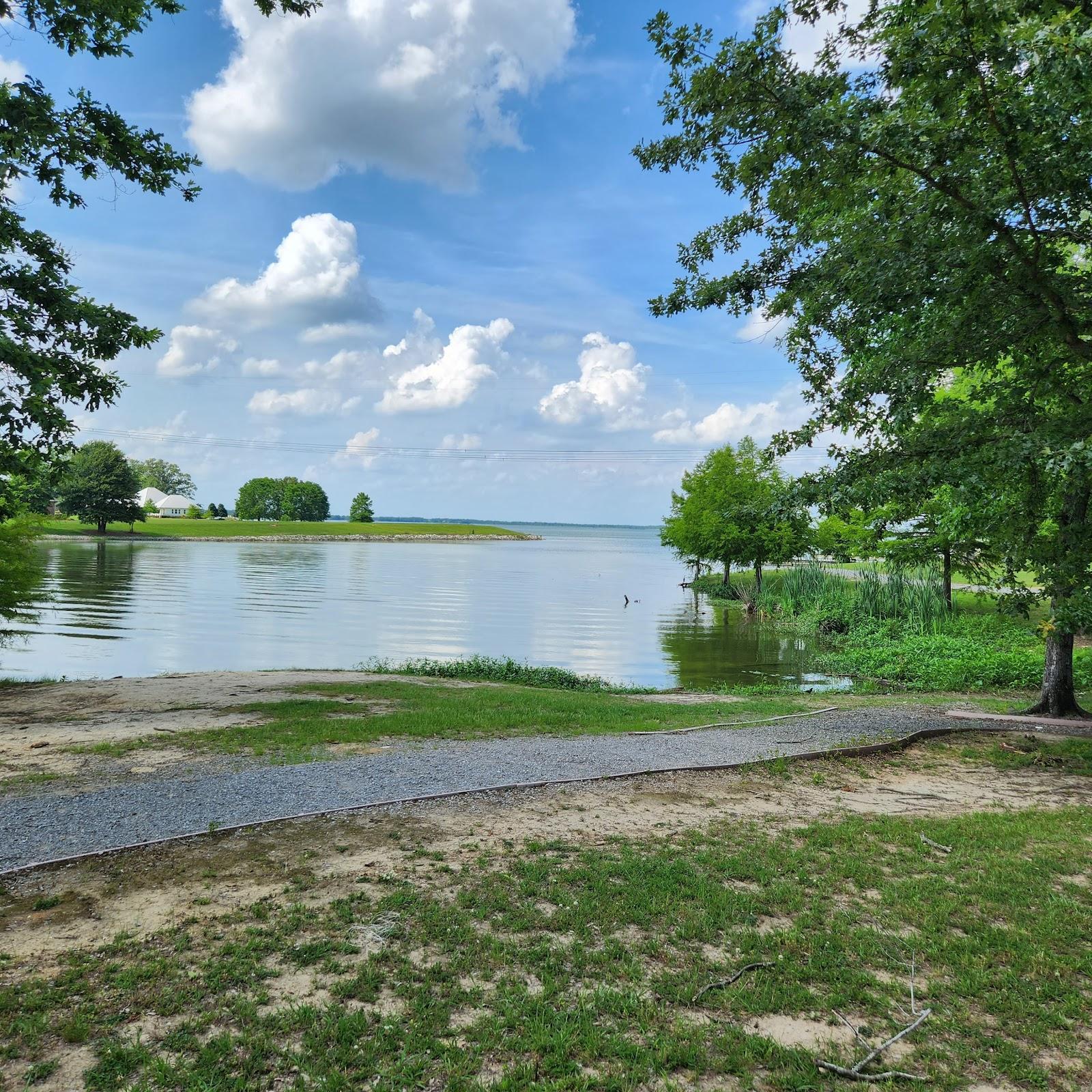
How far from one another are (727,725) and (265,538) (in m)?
111

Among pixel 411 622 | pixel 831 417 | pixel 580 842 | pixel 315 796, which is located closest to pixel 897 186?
pixel 831 417

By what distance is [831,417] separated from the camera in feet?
31.6

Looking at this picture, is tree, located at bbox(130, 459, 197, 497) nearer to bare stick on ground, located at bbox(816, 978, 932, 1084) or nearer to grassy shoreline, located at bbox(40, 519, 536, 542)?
grassy shoreline, located at bbox(40, 519, 536, 542)

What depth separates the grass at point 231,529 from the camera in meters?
98.8

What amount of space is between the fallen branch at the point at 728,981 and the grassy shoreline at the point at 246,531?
278 ft

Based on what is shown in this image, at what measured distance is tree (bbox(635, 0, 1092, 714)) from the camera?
6.10 metres

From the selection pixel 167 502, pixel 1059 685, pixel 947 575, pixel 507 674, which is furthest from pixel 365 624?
pixel 167 502

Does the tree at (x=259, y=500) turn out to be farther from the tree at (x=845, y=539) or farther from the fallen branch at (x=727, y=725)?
the fallen branch at (x=727, y=725)

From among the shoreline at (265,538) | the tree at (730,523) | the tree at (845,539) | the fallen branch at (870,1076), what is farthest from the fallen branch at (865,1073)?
the shoreline at (265,538)

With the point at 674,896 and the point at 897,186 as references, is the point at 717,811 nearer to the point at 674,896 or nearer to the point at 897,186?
the point at 674,896

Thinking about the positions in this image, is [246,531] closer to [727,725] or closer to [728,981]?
[727,725]

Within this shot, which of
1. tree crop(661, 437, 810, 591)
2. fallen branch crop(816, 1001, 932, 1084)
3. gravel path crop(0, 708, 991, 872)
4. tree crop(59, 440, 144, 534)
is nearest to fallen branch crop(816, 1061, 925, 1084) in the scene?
fallen branch crop(816, 1001, 932, 1084)

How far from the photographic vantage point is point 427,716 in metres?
11.2

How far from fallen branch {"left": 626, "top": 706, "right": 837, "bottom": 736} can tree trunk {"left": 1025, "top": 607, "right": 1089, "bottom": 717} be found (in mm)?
3446
